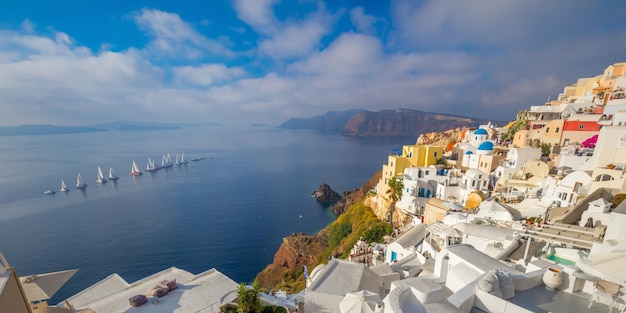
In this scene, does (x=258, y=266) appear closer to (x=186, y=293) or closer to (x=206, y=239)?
(x=206, y=239)

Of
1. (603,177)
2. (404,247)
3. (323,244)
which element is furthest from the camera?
(323,244)

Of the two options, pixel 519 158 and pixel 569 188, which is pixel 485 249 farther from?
pixel 519 158

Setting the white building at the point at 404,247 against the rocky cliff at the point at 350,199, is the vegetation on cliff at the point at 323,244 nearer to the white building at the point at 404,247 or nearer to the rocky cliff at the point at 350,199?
the white building at the point at 404,247

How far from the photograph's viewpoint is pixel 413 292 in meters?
7.72

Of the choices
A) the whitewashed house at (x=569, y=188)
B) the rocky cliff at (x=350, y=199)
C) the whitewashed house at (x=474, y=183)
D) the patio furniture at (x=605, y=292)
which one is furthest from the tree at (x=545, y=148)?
the rocky cliff at (x=350, y=199)

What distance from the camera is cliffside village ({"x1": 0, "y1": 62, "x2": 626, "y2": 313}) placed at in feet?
24.5

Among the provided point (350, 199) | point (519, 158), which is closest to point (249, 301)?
point (519, 158)

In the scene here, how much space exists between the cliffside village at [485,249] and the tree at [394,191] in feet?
0.71

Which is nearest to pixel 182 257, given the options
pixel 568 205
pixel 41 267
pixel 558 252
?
pixel 41 267

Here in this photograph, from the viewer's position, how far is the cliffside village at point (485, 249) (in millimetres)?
7461

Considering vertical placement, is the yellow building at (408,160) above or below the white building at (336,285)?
above

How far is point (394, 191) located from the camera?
109ft

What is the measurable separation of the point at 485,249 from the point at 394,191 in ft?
57.5

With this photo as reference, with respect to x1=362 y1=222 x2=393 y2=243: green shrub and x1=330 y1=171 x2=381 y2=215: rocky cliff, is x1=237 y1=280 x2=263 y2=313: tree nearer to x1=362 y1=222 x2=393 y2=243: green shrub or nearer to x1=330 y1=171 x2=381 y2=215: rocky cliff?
x1=362 y1=222 x2=393 y2=243: green shrub
